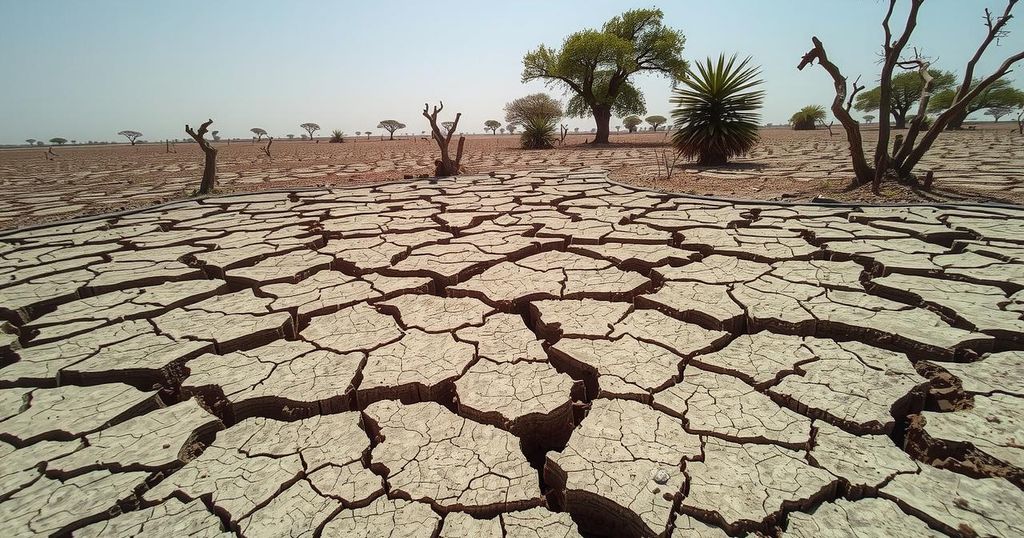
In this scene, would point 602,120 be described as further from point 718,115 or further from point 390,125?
point 390,125

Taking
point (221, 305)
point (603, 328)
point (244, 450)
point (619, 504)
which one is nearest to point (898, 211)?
point (603, 328)

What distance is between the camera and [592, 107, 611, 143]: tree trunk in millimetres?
18328

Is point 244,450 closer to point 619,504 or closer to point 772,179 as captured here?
point 619,504

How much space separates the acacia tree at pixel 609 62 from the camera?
1652 centimetres

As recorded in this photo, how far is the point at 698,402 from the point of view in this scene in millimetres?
1607

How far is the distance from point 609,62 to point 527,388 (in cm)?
1808

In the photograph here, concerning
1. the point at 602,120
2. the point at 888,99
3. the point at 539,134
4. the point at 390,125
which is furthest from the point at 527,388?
the point at 390,125

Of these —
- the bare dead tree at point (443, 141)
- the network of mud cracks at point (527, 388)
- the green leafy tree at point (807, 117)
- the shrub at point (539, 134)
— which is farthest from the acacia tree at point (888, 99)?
the green leafy tree at point (807, 117)

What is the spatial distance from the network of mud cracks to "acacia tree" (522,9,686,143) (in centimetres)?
1534

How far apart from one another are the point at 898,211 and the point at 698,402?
386 cm

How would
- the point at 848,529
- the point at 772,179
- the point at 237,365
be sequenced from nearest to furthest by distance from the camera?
the point at 848,529, the point at 237,365, the point at 772,179

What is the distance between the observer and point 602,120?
18.5 m

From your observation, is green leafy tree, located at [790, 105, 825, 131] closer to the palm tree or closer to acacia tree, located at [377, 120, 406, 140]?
the palm tree

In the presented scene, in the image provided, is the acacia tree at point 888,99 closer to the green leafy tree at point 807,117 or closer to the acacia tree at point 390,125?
the green leafy tree at point 807,117
